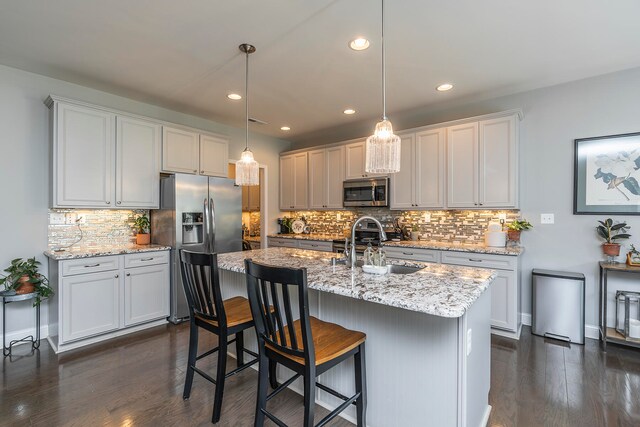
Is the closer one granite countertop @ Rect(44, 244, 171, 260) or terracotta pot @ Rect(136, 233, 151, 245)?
granite countertop @ Rect(44, 244, 171, 260)

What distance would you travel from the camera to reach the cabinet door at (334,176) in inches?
198

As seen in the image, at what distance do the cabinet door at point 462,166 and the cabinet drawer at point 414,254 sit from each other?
692 millimetres

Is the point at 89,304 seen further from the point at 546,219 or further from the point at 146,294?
the point at 546,219

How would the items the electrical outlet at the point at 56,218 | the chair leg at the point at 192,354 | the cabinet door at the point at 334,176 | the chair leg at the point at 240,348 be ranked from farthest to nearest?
the cabinet door at the point at 334,176 → the electrical outlet at the point at 56,218 → the chair leg at the point at 240,348 → the chair leg at the point at 192,354

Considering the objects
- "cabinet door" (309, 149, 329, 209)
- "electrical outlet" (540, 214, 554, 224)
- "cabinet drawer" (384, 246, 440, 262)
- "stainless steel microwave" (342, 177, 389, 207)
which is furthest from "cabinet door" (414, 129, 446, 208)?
"cabinet door" (309, 149, 329, 209)

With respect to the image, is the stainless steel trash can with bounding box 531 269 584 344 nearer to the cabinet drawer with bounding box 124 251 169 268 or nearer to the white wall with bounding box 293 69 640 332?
the white wall with bounding box 293 69 640 332

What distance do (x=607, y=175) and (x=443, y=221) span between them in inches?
68.4

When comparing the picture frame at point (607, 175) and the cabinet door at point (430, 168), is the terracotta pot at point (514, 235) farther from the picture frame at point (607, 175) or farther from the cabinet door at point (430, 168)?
the cabinet door at point (430, 168)

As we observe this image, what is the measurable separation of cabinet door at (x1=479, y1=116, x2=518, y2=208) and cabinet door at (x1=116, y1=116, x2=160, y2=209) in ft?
12.9

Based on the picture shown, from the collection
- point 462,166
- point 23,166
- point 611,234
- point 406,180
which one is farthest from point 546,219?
point 23,166

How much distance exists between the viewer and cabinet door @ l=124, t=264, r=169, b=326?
133 inches

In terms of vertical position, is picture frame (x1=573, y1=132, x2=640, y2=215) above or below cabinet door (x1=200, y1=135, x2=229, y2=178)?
below

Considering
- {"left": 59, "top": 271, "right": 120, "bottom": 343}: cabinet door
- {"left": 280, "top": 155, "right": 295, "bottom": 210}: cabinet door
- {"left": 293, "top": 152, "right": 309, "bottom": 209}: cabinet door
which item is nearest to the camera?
{"left": 59, "top": 271, "right": 120, "bottom": 343}: cabinet door

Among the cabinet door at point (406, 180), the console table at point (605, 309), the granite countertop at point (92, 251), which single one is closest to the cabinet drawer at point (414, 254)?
the cabinet door at point (406, 180)
